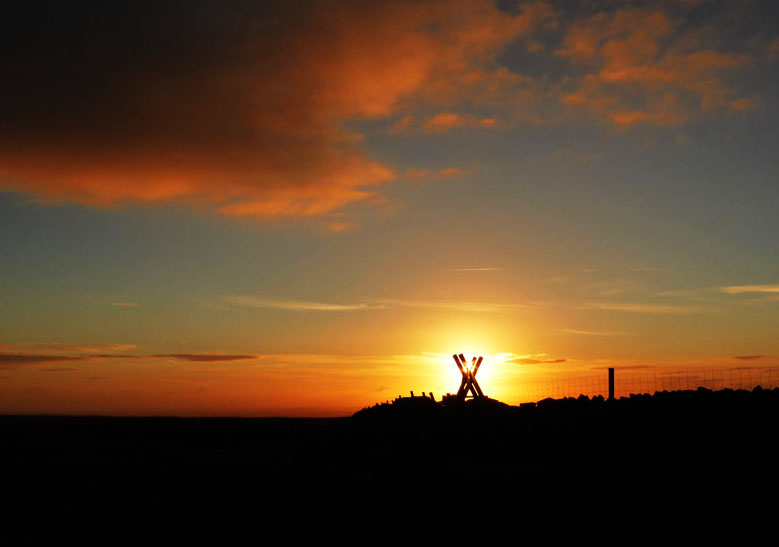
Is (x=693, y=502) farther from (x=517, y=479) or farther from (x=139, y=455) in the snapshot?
(x=139, y=455)

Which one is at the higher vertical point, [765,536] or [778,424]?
[778,424]

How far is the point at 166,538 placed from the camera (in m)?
11.3

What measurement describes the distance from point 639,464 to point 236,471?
37.0ft

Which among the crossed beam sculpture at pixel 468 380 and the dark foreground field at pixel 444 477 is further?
the crossed beam sculpture at pixel 468 380

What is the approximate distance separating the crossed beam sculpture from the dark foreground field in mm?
2961

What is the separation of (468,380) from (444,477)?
44.0 feet

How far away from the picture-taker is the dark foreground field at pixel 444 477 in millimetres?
12383

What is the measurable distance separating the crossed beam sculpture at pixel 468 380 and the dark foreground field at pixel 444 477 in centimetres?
296

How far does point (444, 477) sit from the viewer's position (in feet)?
Result: 56.0

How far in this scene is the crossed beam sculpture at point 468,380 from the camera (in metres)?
30.2

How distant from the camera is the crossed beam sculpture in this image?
30.2 meters

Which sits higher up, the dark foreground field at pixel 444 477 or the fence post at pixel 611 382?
the fence post at pixel 611 382

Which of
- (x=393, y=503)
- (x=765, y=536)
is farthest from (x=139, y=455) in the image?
(x=765, y=536)

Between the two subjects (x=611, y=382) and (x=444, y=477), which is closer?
(x=444, y=477)
